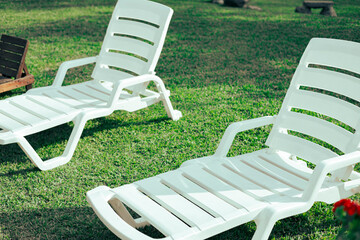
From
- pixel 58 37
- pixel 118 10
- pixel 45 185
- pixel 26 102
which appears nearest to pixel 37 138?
pixel 26 102

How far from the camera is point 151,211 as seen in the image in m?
2.63

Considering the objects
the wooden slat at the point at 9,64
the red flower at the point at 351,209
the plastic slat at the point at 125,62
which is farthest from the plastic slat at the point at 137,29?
the red flower at the point at 351,209

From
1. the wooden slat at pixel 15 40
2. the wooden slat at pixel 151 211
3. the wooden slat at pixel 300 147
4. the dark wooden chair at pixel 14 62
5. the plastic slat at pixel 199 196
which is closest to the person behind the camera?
the wooden slat at pixel 151 211

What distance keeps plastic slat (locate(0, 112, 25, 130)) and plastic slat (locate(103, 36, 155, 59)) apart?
62.4 inches

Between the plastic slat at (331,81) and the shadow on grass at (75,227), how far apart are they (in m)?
1.01

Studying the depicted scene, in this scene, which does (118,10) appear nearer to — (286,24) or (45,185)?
(45,185)

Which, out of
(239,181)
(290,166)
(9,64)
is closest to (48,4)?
(9,64)

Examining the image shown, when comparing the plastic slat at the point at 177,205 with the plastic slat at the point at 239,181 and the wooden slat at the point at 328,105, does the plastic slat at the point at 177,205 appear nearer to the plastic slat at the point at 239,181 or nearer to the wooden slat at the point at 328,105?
the plastic slat at the point at 239,181

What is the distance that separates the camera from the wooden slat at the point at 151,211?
2453 millimetres

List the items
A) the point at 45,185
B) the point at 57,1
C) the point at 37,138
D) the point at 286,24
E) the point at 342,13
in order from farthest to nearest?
the point at 57,1 < the point at 342,13 < the point at 286,24 < the point at 37,138 < the point at 45,185

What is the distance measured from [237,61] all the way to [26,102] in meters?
3.95

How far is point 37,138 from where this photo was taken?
4562mm

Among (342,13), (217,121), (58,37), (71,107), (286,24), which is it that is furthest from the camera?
(342,13)

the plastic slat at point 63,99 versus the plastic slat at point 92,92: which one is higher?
the plastic slat at point 92,92
